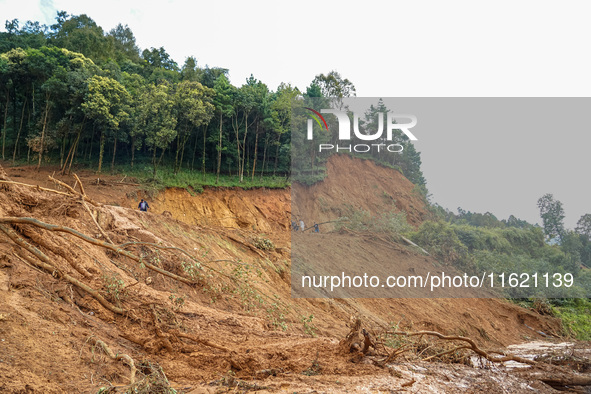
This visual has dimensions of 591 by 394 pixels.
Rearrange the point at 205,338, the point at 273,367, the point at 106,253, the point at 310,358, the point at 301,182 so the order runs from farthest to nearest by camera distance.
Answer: the point at 301,182, the point at 106,253, the point at 205,338, the point at 310,358, the point at 273,367

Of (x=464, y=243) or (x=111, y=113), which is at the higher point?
(x=111, y=113)

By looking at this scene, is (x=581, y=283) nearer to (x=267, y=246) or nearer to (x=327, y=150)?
(x=267, y=246)

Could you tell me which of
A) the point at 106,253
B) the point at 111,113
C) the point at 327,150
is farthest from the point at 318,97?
the point at 106,253

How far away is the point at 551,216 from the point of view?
1916cm

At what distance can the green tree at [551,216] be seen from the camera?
62.0 ft

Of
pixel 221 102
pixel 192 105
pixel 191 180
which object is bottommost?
pixel 191 180

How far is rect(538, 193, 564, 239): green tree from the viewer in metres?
18.9

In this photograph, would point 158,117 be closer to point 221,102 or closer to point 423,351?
point 221,102

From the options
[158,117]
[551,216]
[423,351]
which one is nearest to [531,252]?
[551,216]

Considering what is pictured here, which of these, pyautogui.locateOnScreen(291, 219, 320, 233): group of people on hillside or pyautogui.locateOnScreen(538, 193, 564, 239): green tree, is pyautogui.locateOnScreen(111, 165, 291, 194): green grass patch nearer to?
pyautogui.locateOnScreen(291, 219, 320, 233): group of people on hillside

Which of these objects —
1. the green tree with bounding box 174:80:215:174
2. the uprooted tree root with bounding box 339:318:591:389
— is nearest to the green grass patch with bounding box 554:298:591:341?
the uprooted tree root with bounding box 339:318:591:389

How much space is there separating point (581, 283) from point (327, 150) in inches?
710

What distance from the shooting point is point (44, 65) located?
21672 mm

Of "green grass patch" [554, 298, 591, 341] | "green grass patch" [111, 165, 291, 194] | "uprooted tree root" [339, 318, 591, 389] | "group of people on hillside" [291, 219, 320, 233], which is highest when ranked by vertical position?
"green grass patch" [111, 165, 291, 194]
